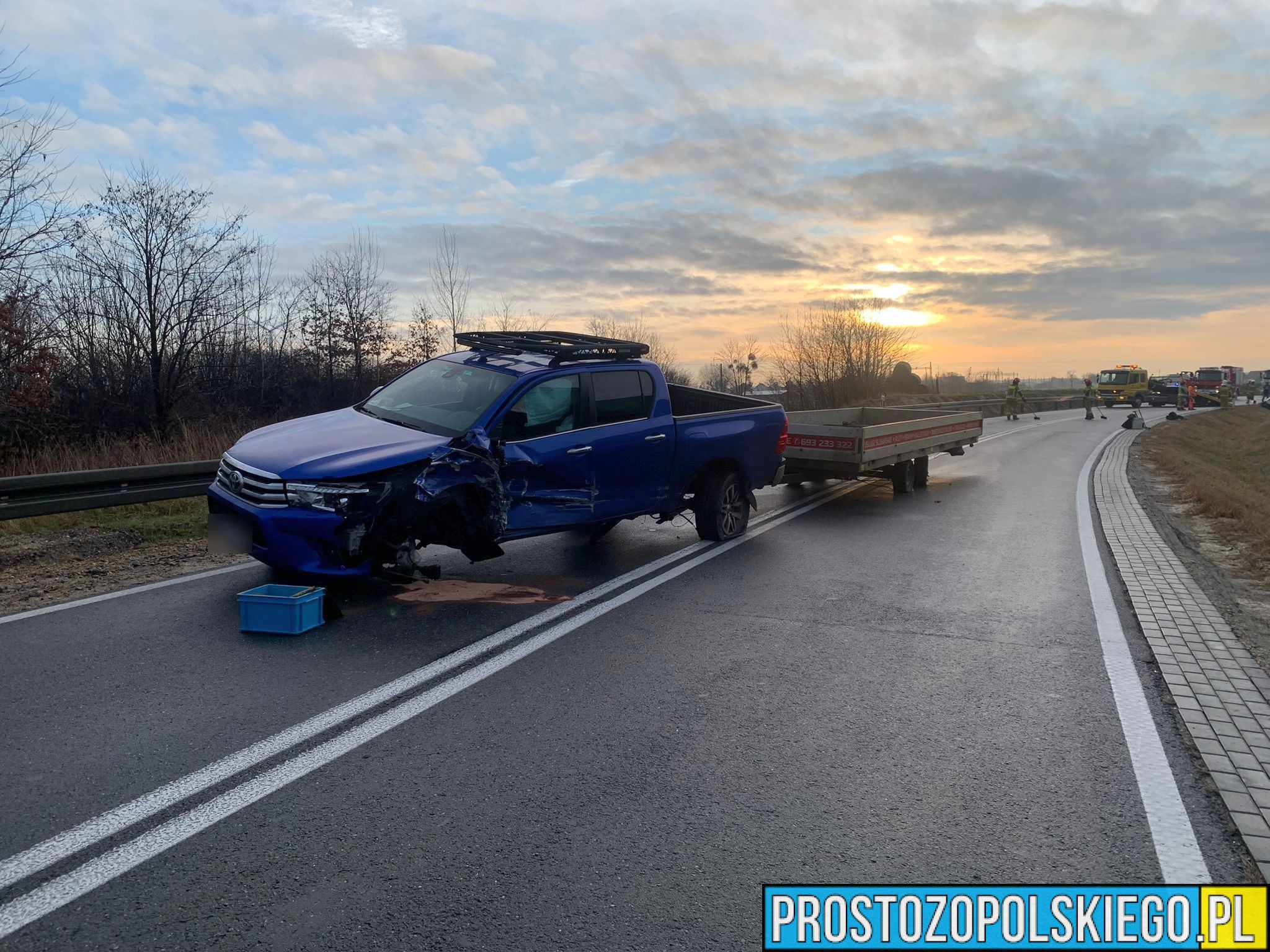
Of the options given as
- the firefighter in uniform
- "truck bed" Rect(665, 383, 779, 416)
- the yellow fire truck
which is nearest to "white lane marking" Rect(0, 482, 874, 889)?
"truck bed" Rect(665, 383, 779, 416)

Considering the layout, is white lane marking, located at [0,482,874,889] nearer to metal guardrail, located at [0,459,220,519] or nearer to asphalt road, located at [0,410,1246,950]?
asphalt road, located at [0,410,1246,950]

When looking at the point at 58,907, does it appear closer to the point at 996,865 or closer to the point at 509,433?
the point at 996,865

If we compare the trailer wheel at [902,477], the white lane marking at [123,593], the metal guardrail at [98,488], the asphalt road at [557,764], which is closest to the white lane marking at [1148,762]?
the asphalt road at [557,764]

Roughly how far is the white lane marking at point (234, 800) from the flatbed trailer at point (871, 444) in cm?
686

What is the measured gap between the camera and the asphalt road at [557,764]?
9.66ft

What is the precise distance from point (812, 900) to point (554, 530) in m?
4.64

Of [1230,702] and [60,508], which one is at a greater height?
[60,508]

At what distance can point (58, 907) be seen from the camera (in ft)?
9.31

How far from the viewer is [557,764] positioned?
158 inches

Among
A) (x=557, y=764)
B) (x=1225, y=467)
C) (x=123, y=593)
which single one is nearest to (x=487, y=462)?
(x=123, y=593)

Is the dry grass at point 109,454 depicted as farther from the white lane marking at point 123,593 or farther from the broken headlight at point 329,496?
the broken headlight at point 329,496

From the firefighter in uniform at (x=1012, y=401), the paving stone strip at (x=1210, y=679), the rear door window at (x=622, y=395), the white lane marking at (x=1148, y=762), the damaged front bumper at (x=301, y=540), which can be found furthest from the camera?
the firefighter in uniform at (x=1012, y=401)

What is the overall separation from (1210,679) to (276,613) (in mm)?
5770

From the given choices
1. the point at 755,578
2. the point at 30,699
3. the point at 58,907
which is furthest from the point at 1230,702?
the point at 30,699
